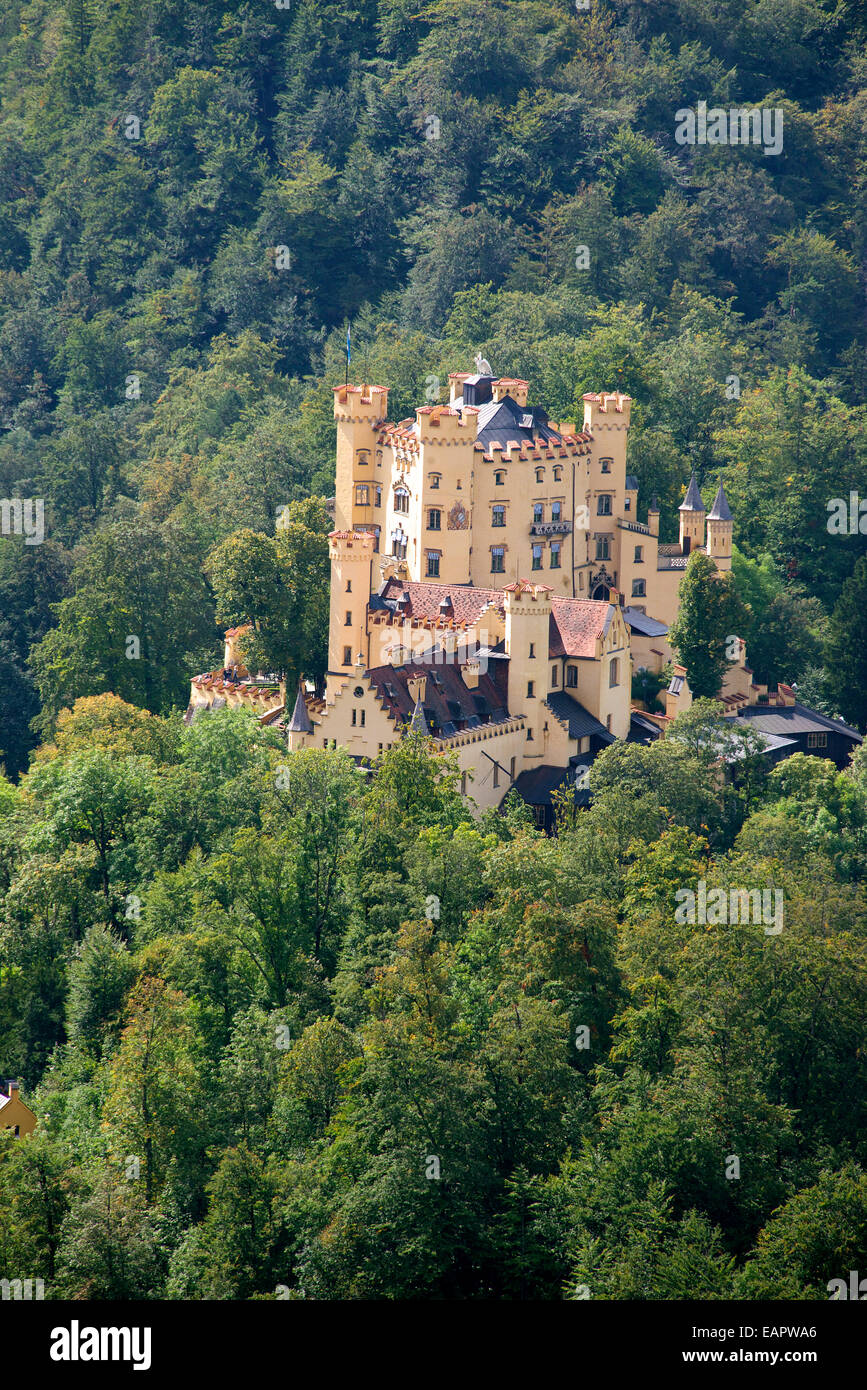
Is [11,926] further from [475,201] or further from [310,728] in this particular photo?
[475,201]

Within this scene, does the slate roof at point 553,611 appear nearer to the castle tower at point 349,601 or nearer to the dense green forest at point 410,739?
the castle tower at point 349,601

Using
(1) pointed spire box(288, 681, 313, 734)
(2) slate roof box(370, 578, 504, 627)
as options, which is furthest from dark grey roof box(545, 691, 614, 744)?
(1) pointed spire box(288, 681, 313, 734)

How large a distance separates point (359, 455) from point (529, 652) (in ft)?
57.8

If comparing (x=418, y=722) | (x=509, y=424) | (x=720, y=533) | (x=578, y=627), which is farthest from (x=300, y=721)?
(x=720, y=533)

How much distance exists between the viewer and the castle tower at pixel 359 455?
101812 mm

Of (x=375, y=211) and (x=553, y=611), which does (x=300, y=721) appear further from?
(x=375, y=211)

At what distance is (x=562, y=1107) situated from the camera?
6619 cm

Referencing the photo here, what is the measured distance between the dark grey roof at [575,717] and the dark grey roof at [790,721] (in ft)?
29.2

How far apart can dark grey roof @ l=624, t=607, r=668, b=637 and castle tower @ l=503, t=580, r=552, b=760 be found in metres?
11.2

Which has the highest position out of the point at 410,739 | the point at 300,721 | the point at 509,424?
the point at 509,424

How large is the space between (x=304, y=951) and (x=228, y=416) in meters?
67.6

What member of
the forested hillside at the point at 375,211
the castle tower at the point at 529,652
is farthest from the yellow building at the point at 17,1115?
the forested hillside at the point at 375,211

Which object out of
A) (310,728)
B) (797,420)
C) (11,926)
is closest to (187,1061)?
(11,926)

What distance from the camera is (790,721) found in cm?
9919
